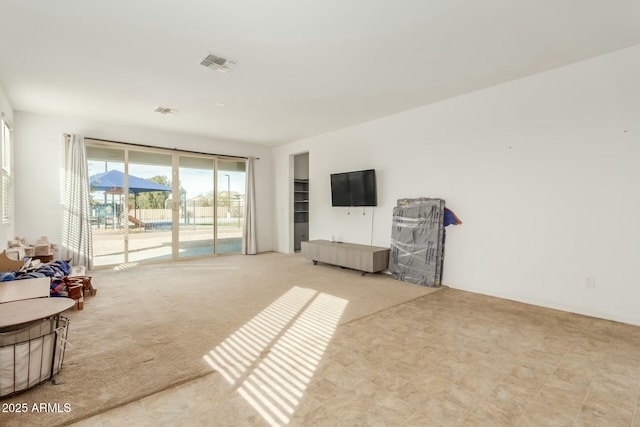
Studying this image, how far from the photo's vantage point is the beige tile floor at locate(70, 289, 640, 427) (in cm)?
169

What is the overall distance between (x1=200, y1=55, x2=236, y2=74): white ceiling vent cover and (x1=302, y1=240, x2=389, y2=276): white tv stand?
3.19 meters

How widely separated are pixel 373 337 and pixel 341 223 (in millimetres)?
3490

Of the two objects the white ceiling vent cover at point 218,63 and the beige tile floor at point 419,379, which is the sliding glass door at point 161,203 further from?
the beige tile floor at point 419,379

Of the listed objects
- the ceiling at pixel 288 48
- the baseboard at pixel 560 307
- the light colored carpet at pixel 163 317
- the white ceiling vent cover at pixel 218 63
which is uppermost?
the ceiling at pixel 288 48

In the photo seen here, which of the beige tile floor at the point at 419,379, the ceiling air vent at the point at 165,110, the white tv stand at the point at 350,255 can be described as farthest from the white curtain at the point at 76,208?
the beige tile floor at the point at 419,379

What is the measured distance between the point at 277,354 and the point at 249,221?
16.7ft

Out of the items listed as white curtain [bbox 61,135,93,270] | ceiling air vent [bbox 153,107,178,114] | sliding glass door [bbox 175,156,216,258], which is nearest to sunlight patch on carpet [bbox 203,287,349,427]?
ceiling air vent [bbox 153,107,178,114]

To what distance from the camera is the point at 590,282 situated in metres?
3.19

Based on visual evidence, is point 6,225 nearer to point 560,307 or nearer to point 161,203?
point 161,203

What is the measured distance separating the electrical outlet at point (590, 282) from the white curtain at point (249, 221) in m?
5.91

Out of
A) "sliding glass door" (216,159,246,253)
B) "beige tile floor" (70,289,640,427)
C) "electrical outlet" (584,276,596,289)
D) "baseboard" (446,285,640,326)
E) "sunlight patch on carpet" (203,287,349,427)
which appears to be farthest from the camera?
"sliding glass door" (216,159,246,253)

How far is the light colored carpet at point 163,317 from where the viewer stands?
192 centimetres

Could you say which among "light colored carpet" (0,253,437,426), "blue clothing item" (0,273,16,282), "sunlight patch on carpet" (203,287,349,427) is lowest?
"sunlight patch on carpet" (203,287,349,427)

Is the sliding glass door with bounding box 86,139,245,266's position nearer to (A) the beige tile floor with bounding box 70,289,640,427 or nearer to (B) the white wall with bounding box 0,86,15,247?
(B) the white wall with bounding box 0,86,15,247
